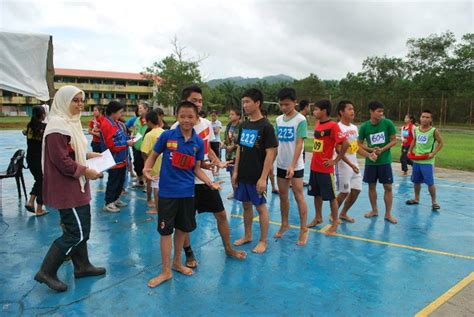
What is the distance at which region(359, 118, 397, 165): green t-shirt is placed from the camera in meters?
5.56

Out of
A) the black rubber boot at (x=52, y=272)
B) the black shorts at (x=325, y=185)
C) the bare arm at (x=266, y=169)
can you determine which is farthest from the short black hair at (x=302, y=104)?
the black rubber boot at (x=52, y=272)

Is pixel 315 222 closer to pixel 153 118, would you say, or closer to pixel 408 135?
pixel 153 118

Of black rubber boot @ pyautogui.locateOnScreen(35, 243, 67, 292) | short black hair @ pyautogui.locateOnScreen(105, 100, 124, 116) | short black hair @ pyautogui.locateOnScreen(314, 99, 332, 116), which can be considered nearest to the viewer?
black rubber boot @ pyautogui.locateOnScreen(35, 243, 67, 292)

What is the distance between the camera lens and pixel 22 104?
6056 centimetres

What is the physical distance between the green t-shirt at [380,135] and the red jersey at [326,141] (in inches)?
35.2

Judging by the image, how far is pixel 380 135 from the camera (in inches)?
219

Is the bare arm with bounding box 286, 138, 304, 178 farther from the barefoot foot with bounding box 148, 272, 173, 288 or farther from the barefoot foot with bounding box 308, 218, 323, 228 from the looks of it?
the barefoot foot with bounding box 148, 272, 173, 288

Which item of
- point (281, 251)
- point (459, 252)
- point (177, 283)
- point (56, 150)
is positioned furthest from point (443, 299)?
point (56, 150)

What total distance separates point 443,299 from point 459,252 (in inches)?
54.8

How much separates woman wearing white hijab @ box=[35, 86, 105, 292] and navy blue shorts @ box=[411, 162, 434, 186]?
5390mm

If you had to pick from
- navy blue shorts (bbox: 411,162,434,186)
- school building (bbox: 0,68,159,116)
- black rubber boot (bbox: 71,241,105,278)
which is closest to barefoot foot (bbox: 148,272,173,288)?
black rubber boot (bbox: 71,241,105,278)

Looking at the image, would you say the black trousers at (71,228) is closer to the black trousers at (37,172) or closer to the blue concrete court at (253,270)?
the blue concrete court at (253,270)

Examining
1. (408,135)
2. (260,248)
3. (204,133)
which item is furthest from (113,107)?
(408,135)

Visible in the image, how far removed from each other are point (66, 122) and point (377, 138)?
4.29 meters
